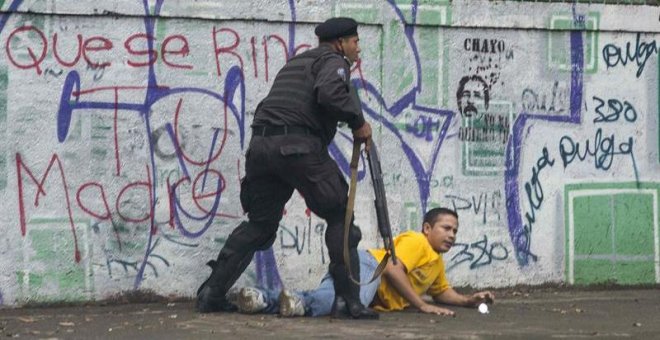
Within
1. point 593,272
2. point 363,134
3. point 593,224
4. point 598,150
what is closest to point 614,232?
point 593,224

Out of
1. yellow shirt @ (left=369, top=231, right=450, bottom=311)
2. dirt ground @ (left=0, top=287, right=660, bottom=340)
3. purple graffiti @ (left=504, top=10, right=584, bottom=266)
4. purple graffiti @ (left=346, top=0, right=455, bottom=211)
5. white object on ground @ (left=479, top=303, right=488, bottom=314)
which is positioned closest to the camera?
dirt ground @ (left=0, top=287, right=660, bottom=340)

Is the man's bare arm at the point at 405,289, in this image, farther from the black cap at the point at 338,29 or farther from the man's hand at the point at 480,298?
the black cap at the point at 338,29

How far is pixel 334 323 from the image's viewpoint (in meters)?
7.89

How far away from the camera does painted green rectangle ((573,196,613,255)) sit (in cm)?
996

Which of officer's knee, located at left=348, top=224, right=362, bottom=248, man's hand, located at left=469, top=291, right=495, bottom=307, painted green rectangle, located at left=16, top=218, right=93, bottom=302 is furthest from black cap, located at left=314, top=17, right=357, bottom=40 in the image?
painted green rectangle, located at left=16, top=218, right=93, bottom=302

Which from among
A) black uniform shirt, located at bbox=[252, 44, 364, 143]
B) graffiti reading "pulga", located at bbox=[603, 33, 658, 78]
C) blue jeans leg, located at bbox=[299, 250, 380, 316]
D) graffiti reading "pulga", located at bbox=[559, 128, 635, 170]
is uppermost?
graffiti reading "pulga", located at bbox=[603, 33, 658, 78]

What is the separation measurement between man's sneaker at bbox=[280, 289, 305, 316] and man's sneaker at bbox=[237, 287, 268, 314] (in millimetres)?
130

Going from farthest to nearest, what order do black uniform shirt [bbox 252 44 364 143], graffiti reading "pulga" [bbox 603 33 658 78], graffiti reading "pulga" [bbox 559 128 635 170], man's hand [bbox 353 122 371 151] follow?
1. graffiti reading "pulga" [bbox 603 33 658 78]
2. graffiti reading "pulga" [bbox 559 128 635 170]
3. man's hand [bbox 353 122 371 151]
4. black uniform shirt [bbox 252 44 364 143]

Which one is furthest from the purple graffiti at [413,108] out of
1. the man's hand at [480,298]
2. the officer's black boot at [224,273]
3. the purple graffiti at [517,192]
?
the officer's black boot at [224,273]

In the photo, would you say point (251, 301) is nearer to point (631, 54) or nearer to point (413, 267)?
point (413, 267)

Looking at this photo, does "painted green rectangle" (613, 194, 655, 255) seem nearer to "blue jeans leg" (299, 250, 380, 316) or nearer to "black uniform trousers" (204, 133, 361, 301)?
"blue jeans leg" (299, 250, 380, 316)

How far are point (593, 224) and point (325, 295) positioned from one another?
260cm

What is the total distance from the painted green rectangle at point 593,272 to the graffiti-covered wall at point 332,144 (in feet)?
0.04

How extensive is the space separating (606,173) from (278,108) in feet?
9.86
